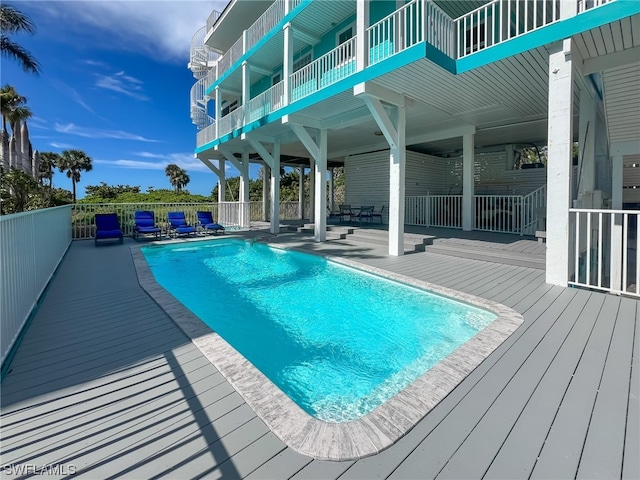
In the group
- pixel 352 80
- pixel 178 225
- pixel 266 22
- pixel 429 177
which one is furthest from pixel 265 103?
pixel 429 177

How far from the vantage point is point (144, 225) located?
10.7 metres

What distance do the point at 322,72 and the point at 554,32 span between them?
542cm

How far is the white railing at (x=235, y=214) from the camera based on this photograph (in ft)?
45.4

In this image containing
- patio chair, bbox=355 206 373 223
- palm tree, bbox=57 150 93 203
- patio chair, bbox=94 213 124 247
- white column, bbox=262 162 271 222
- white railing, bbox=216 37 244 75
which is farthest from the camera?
palm tree, bbox=57 150 93 203

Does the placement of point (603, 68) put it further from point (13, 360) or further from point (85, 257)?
point (85, 257)

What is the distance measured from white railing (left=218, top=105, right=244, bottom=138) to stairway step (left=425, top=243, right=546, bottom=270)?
28.2 feet

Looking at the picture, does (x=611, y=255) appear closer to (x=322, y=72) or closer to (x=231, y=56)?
(x=322, y=72)

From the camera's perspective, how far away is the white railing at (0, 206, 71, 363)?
262 centimetres

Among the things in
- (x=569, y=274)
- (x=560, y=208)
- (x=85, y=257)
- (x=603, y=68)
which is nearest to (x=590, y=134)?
(x=603, y=68)

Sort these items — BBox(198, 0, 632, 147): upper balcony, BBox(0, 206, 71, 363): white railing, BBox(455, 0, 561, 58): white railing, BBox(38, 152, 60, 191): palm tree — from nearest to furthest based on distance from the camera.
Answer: BBox(0, 206, 71, 363): white railing, BBox(455, 0, 561, 58): white railing, BBox(198, 0, 632, 147): upper balcony, BBox(38, 152, 60, 191): palm tree

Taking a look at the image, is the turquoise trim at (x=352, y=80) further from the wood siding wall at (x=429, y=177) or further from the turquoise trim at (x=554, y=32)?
the wood siding wall at (x=429, y=177)

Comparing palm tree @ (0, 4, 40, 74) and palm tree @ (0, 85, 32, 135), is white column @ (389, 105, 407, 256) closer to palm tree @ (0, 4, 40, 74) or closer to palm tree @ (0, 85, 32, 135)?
palm tree @ (0, 4, 40, 74)

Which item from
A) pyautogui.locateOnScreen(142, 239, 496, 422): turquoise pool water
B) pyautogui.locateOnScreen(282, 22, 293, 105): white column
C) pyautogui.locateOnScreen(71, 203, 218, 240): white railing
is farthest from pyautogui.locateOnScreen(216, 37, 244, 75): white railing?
pyautogui.locateOnScreen(142, 239, 496, 422): turquoise pool water

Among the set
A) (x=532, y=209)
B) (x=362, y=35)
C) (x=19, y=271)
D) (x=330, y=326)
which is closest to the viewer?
(x=19, y=271)
